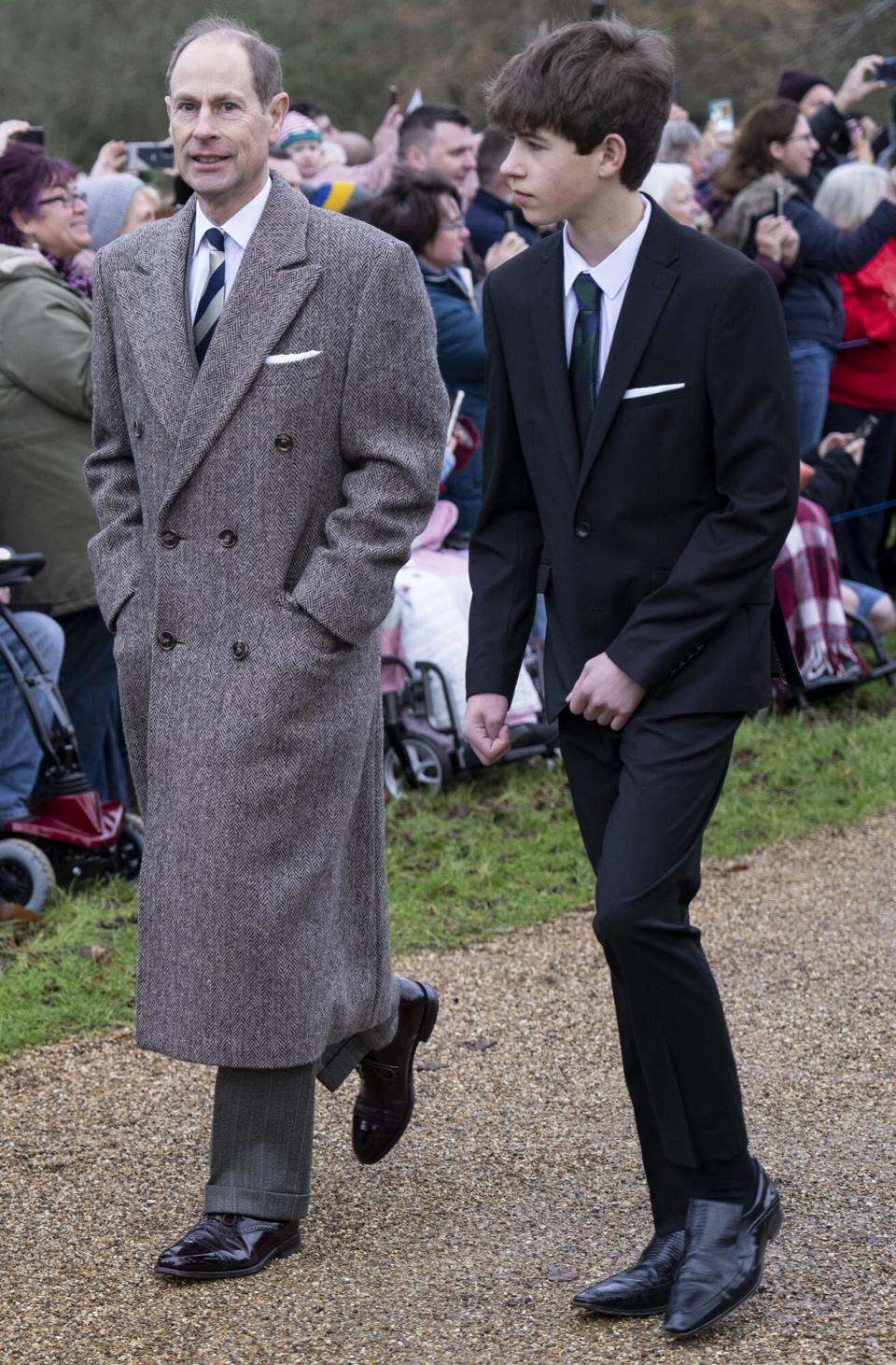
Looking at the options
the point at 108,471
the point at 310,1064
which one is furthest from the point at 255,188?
the point at 310,1064

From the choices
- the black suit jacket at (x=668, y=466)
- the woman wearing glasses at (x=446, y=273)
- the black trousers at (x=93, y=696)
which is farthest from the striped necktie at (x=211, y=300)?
the woman wearing glasses at (x=446, y=273)

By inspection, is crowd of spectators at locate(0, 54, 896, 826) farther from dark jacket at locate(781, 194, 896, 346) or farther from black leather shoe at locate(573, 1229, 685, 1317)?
black leather shoe at locate(573, 1229, 685, 1317)

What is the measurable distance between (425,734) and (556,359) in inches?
163

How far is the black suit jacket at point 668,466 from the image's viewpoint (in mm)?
3094

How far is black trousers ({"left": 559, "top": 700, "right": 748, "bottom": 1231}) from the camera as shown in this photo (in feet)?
10.2

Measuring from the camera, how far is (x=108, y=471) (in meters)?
3.70

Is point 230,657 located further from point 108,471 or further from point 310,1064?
point 310,1064

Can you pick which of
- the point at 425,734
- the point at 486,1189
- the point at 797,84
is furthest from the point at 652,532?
the point at 797,84

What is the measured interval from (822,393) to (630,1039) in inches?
243

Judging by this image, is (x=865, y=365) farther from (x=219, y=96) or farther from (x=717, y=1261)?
(x=717, y=1261)

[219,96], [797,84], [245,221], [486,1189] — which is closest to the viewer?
[219,96]

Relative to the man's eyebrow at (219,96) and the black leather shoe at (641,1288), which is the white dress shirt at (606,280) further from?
the black leather shoe at (641,1288)

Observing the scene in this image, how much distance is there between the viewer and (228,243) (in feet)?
11.7

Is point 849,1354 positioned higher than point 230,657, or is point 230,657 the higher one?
point 230,657
